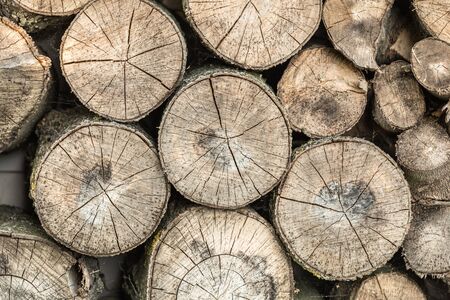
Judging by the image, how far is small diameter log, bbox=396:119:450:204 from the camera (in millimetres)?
2982

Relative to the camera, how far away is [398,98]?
299 centimetres

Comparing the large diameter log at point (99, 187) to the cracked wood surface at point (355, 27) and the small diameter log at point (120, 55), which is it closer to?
the small diameter log at point (120, 55)

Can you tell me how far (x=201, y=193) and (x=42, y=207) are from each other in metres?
0.69

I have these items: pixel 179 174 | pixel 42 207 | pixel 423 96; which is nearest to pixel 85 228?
pixel 42 207

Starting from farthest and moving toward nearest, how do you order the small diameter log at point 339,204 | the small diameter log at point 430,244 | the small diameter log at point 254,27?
the small diameter log at point 430,244
the small diameter log at point 339,204
the small diameter log at point 254,27

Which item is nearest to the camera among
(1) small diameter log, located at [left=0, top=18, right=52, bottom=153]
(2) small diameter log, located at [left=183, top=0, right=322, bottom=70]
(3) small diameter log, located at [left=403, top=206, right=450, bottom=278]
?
(1) small diameter log, located at [left=0, top=18, right=52, bottom=153]

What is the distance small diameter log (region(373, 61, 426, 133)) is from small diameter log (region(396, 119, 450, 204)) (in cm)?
6

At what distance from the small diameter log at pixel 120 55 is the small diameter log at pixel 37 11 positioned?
0.09 meters

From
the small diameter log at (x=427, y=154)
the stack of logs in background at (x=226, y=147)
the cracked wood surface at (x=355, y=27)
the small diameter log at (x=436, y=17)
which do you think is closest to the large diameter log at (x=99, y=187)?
the stack of logs in background at (x=226, y=147)

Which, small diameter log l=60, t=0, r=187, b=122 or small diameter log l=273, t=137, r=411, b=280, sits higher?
small diameter log l=60, t=0, r=187, b=122

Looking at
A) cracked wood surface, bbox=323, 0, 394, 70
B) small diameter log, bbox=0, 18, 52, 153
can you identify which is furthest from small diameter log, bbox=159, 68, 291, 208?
small diameter log, bbox=0, 18, 52, 153

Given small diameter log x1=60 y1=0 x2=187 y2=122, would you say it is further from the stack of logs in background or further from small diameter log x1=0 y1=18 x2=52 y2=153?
small diameter log x1=0 y1=18 x2=52 y2=153

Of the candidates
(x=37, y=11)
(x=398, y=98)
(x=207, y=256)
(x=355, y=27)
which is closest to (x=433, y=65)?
(x=398, y=98)

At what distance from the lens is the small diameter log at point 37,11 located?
8.81 ft
